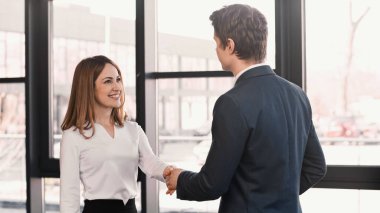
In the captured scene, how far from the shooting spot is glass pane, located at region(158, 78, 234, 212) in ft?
10.4

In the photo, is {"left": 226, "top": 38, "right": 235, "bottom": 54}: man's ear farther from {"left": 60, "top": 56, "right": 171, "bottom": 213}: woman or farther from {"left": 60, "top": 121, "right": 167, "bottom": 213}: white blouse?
{"left": 60, "top": 121, "right": 167, "bottom": 213}: white blouse

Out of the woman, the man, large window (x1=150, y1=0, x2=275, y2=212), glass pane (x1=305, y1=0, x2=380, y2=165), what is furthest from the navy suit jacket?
large window (x1=150, y1=0, x2=275, y2=212)

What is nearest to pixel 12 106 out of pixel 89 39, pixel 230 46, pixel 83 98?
pixel 89 39

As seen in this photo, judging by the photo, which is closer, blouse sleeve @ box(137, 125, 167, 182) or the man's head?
the man's head

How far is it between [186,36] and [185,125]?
1.73ft

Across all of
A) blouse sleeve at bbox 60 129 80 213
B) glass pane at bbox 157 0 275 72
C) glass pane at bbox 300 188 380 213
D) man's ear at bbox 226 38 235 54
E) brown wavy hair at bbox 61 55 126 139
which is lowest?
glass pane at bbox 300 188 380 213

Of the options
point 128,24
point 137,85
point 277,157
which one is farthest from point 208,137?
point 277,157

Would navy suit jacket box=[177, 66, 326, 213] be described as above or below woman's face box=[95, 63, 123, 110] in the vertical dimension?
below

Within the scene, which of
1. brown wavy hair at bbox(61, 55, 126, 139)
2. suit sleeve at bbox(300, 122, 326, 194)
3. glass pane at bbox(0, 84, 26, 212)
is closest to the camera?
suit sleeve at bbox(300, 122, 326, 194)

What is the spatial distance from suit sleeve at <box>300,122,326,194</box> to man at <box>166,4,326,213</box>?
0.11 metres

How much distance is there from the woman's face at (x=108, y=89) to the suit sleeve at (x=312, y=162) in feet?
3.00

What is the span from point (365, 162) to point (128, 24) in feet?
5.31

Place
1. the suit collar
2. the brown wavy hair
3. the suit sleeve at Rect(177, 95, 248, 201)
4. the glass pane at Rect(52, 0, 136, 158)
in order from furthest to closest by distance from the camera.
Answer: the glass pane at Rect(52, 0, 136, 158), the brown wavy hair, the suit collar, the suit sleeve at Rect(177, 95, 248, 201)

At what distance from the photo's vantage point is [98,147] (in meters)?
2.36
